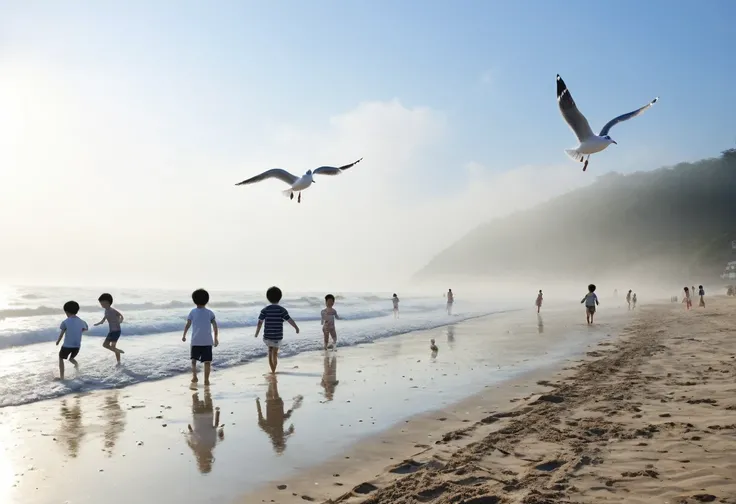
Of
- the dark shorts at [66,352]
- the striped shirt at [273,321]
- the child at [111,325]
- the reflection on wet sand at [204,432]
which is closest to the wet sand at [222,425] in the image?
the reflection on wet sand at [204,432]

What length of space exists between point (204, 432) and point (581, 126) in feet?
28.7

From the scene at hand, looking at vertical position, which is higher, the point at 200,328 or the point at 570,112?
the point at 570,112

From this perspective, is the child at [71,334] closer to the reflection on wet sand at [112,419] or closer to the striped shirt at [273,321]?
the reflection on wet sand at [112,419]

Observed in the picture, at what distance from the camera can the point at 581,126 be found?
32.1ft

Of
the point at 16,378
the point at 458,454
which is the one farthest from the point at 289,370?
the point at 458,454

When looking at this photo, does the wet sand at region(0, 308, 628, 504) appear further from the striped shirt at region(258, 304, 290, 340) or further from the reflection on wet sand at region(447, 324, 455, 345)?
the reflection on wet sand at region(447, 324, 455, 345)

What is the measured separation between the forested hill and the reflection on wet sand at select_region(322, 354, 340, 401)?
119 meters

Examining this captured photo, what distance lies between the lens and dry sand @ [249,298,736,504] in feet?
12.3

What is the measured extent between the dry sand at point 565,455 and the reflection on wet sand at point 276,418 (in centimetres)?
98

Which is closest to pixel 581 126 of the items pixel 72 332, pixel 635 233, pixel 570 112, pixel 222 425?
pixel 570 112

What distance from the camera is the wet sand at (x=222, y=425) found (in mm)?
4383

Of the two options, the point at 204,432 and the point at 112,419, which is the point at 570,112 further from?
the point at 112,419

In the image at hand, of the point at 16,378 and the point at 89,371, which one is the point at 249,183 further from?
the point at 16,378

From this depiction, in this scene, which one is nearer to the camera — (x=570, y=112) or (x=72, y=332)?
(x=570, y=112)
